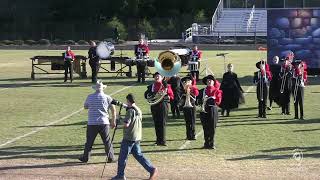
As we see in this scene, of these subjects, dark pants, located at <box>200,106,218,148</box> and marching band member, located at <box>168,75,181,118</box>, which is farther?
marching band member, located at <box>168,75,181,118</box>

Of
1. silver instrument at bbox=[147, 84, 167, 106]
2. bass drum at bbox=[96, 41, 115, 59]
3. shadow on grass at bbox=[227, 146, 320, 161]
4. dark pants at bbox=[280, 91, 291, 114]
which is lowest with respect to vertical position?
shadow on grass at bbox=[227, 146, 320, 161]

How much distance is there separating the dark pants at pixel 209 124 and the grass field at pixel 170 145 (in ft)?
0.87

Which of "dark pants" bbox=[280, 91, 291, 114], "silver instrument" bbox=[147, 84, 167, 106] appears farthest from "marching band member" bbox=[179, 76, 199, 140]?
"dark pants" bbox=[280, 91, 291, 114]

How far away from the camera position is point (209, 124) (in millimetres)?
15328

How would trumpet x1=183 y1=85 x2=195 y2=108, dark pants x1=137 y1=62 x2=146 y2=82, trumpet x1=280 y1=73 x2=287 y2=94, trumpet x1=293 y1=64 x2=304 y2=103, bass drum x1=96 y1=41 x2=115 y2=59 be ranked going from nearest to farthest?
trumpet x1=183 y1=85 x2=195 y2=108 < trumpet x1=293 y1=64 x2=304 y2=103 < trumpet x1=280 y1=73 x2=287 y2=94 < dark pants x1=137 y1=62 x2=146 y2=82 < bass drum x1=96 y1=41 x2=115 y2=59

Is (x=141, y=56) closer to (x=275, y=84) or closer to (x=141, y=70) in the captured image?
(x=141, y=70)

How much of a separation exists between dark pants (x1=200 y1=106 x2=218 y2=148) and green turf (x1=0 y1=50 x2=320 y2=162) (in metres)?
0.27

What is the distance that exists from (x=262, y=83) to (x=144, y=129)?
13.2 feet

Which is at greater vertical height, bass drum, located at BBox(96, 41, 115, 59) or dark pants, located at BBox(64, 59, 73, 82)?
bass drum, located at BBox(96, 41, 115, 59)

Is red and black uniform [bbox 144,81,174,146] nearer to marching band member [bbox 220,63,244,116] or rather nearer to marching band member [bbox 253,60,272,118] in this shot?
marching band member [bbox 220,63,244,116]

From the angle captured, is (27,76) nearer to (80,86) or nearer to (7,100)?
(80,86)

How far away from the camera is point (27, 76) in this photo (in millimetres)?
32844

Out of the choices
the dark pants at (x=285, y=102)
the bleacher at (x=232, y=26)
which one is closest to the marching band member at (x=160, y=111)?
the dark pants at (x=285, y=102)

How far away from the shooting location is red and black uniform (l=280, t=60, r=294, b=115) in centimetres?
1959
